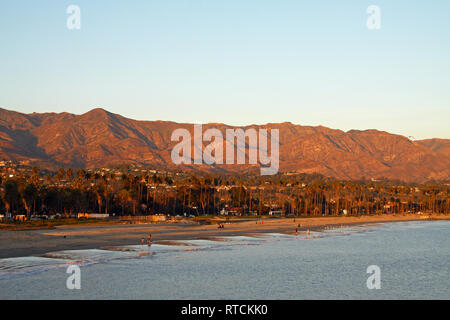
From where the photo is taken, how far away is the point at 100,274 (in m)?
42.2

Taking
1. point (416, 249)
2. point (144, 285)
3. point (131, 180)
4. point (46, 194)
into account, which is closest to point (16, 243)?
point (144, 285)

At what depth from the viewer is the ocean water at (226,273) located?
36906 mm

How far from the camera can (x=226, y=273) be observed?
46.1 m

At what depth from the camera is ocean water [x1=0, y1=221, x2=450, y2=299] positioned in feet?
121

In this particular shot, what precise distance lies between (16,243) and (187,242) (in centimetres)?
2335

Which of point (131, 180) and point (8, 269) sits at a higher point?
point (131, 180)

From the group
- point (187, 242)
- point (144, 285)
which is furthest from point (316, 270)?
point (187, 242)
